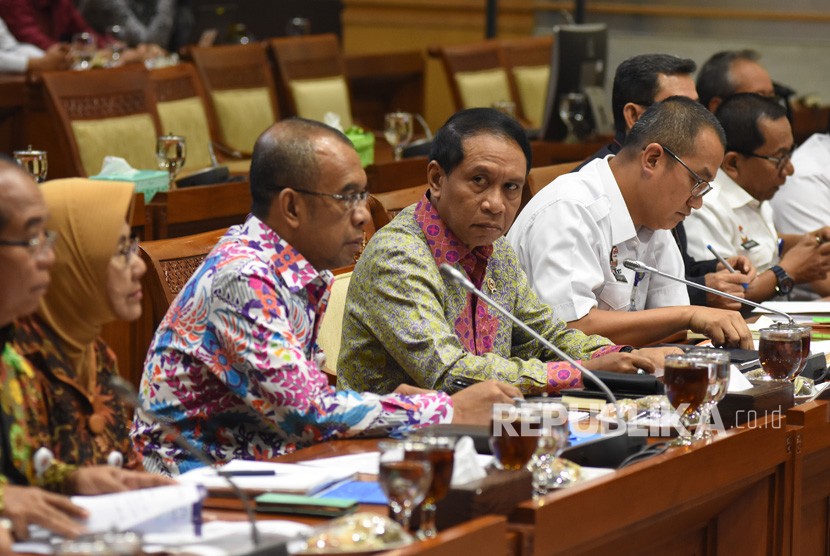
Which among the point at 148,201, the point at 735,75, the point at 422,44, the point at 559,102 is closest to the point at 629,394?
the point at 148,201

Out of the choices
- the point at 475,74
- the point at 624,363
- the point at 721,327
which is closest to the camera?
the point at 624,363

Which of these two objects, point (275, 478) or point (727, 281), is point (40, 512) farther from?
point (727, 281)

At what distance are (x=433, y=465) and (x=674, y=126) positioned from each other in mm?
1646

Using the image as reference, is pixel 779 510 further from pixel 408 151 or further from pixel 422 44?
pixel 422 44

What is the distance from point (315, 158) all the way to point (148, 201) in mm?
1492

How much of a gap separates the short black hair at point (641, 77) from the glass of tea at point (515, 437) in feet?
6.69

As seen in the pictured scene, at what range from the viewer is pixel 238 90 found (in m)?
5.61

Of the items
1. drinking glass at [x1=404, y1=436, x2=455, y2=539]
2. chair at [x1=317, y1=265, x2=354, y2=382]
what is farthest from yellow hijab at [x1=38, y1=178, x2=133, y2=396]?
chair at [x1=317, y1=265, x2=354, y2=382]

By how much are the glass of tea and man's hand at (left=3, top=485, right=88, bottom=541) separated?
548mm

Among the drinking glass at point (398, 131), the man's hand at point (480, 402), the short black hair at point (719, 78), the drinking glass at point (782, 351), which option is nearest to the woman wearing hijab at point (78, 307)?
the man's hand at point (480, 402)

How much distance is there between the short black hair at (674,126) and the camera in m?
3.07

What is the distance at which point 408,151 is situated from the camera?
188 inches

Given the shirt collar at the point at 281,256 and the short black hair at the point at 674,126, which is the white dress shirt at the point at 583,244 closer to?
the short black hair at the point at 674,126

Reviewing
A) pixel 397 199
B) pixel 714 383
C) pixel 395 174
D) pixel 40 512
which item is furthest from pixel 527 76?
pixel 40 512
